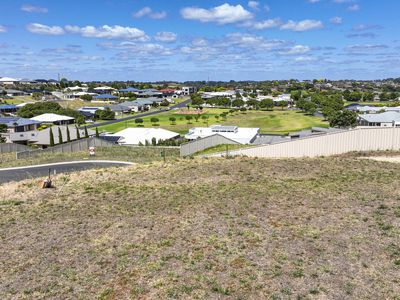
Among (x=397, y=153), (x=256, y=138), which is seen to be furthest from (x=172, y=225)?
(x=256, y=138)

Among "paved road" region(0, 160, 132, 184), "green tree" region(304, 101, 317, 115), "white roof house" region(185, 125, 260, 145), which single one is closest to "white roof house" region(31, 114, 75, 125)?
"white roof house" region(185, 125, 260, 145)

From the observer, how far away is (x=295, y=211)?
50.5ft

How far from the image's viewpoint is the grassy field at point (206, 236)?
996cm

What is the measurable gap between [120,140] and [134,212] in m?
41.5

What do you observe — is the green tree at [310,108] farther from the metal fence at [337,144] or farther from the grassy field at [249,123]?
the metal fence at [337,144]

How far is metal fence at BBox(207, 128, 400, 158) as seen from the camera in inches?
1103

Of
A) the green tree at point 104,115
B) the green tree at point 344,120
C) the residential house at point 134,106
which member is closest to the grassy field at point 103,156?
the green tree at point 344,120

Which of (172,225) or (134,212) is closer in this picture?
(172,225)

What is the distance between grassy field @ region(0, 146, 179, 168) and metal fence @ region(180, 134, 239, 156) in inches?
47.3

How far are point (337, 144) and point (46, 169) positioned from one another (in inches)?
885

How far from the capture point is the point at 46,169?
1118 inches

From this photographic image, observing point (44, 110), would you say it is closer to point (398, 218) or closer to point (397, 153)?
point (397, 153)

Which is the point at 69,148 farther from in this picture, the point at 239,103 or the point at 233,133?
the point at 239,103

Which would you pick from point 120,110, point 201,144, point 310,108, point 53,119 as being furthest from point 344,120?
point 120,110
